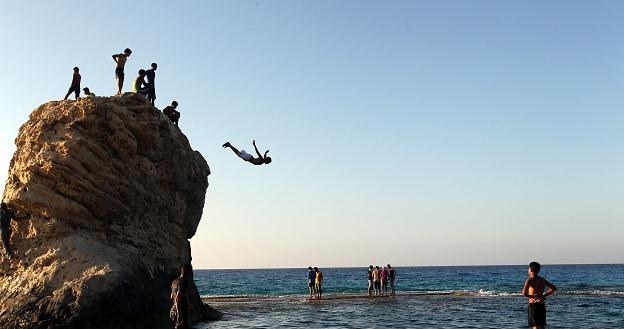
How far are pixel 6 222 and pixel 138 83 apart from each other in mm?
7865

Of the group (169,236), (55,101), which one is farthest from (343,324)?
(55,101)

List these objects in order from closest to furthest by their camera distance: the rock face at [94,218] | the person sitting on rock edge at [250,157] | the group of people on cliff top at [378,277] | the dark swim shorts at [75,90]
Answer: the rock face at [94,218]
the person sitting on rock edge at [250,157]
the dark swim shorts at [75,90]
the group of people on cliff top at [378,277]

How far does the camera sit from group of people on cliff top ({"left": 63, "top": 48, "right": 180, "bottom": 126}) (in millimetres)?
22188

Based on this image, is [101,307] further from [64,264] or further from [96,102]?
[96,102]

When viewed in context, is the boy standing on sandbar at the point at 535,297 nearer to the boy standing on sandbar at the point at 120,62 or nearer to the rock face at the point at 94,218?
the rock face at the point at 94,218

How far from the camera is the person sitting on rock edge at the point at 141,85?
23.2 m

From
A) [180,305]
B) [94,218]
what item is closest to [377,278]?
[94,218]

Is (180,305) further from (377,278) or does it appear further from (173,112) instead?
(377,278)

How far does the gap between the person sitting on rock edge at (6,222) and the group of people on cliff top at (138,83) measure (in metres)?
5.29

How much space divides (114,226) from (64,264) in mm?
2593

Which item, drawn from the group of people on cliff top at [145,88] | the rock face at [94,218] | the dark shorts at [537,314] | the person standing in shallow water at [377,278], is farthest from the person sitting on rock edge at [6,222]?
the person standing in shallow water at [377,278]

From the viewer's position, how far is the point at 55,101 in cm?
2034

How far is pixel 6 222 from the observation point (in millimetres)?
18281

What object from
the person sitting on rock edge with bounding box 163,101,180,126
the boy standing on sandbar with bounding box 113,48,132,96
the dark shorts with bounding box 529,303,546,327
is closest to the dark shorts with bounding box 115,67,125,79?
the boy standing on sandbar with bounding box 113,48,132,96
